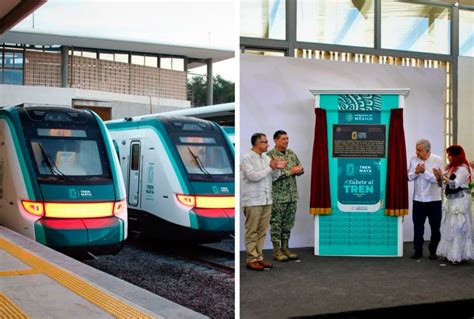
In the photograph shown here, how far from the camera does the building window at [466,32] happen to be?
7.45m

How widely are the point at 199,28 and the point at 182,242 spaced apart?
811 millimetres

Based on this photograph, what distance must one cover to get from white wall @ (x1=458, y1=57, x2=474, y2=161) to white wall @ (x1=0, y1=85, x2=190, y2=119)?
18.6 ft

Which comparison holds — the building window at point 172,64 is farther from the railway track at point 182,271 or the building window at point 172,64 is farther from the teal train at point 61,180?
the railway track at point 182,271

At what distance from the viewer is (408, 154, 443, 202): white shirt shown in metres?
5.78

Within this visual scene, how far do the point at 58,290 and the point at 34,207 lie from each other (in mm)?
352

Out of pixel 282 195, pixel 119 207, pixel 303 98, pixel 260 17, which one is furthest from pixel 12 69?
pixel 260 17

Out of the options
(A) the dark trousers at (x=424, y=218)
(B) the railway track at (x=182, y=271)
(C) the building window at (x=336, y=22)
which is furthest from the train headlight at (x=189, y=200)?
(C) the building window at (x=336, y=22)

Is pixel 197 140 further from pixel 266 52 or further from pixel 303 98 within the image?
pixel 266 52

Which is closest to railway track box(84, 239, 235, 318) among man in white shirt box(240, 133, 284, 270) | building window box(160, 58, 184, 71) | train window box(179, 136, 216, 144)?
train window box(179, 136, 216, 144)

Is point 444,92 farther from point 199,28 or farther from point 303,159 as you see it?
point 199,28

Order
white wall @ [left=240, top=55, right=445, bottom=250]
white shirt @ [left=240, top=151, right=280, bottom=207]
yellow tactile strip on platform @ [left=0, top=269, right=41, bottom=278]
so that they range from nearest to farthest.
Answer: yellow tactile strip on platform @ [left=0, top=269, right=41, bottom=278], white shirt @ [left=240, top=151, right=280, bottom=207], white wall @ [left=240, top=55, right=445, bottom=250]

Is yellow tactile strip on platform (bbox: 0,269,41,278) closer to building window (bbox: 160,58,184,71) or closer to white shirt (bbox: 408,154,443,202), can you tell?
building window (bbox: 160,58,184,71)

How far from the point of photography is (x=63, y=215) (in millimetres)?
2342

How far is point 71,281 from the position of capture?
2.43 m
